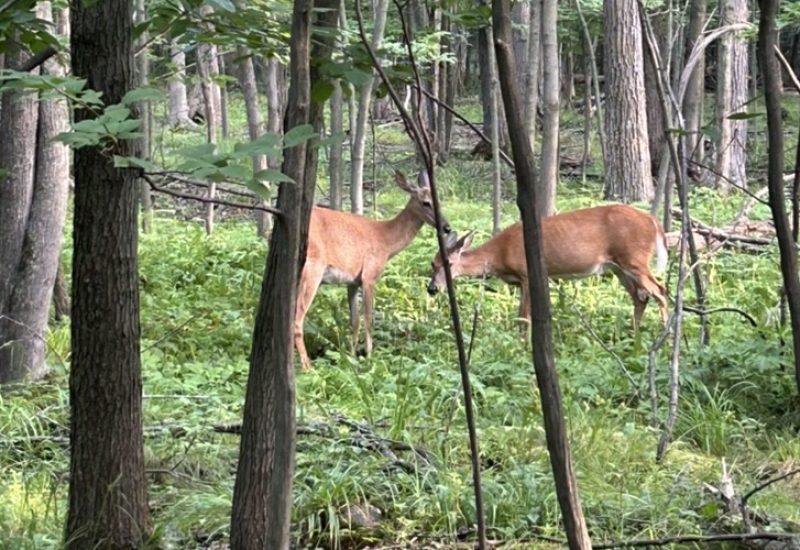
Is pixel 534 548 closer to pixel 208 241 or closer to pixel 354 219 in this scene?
pixel 354 219

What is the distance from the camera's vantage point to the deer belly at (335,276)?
891 centimetres

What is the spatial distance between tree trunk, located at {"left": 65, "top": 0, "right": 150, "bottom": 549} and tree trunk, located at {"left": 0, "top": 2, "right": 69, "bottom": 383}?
Answer: 3102 millimetres

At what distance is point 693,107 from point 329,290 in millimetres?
4055

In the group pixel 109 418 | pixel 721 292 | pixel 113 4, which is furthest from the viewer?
pixel 721 292

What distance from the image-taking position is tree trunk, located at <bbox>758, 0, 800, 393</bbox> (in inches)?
84.0

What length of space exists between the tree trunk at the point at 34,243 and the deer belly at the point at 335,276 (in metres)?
2.87

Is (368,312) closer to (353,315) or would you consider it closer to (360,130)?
(353,315)

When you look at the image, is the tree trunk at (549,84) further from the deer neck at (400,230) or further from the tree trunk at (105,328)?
the tree trunk at (105,328)

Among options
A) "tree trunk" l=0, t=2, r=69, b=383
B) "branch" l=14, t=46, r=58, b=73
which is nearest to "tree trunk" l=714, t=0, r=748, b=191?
"tree trunk" l=0, t=2, r=69, b=383

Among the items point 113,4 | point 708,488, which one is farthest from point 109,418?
point 708,488

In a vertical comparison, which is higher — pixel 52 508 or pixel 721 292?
pixel 721 292

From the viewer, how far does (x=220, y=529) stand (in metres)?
3.70

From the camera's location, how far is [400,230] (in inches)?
381

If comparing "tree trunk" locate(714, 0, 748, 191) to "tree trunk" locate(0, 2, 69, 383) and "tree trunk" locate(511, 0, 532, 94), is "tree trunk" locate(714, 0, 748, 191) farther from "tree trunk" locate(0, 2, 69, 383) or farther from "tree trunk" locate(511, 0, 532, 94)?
"tree trunk" locate(0, 2, 69, 383)
